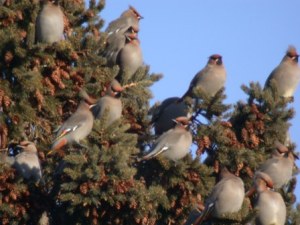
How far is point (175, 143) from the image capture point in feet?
28.8

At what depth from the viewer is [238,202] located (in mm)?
8578

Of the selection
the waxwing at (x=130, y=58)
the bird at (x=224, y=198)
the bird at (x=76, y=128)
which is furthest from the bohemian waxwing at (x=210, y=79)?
the bird at (x=224, y=198)

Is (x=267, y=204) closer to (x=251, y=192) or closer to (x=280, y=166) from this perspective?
(x=251, y=192)

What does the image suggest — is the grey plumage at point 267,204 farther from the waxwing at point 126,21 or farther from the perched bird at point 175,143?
the waxwing at point 126,21

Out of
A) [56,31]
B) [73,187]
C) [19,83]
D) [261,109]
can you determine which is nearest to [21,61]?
[19,83]

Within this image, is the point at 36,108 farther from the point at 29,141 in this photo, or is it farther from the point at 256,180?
the point at 256,180

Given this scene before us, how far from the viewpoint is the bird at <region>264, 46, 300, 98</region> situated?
10828 mm

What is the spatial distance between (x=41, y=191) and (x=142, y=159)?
0.86 meters

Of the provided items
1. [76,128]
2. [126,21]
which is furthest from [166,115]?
[76,128]

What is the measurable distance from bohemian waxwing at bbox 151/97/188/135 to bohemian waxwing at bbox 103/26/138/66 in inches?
24.4

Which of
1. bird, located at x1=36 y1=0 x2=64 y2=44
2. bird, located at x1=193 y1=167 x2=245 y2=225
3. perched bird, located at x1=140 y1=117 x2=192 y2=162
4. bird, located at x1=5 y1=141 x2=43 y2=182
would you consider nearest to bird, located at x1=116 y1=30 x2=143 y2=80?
bird, located at x1=36 y1=0 x2=64 y2=44

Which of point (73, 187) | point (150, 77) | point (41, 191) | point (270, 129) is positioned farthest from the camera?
point (150, 77)

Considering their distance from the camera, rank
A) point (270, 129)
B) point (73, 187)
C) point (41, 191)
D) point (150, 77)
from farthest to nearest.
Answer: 1. point (150, 77)
2. point (270, 129)
3. point (41, 191)
4. point (73, 187)

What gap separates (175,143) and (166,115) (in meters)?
1.62
